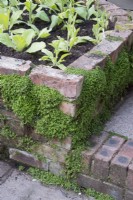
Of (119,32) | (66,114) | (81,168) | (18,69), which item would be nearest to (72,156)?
(81,168)

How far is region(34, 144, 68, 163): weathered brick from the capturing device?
6.71ft

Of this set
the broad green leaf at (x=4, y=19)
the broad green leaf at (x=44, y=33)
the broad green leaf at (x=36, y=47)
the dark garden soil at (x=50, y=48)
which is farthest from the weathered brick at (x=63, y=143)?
the broad green leaf at (x=4, y=19)

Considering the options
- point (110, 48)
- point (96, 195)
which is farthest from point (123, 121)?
point (96, 195)

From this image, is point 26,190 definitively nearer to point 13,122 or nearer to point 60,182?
point 60,182

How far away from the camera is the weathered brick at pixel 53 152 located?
2045mm

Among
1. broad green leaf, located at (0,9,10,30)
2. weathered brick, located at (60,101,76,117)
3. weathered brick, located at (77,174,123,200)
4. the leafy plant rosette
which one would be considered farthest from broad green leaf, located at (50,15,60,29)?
weathered brick, located at (77,174,123,200)

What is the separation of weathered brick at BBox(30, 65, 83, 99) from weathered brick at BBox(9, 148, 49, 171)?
465 millimetres

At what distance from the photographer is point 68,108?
192 cm

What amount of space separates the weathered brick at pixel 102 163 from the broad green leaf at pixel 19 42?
31.5 inches

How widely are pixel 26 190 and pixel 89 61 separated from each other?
2.63 ft

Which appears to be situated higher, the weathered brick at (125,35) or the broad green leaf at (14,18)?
the broad green leaf at (14,18)

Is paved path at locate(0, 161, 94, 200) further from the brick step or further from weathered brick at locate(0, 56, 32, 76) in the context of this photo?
weathered brick at locate(0, 56, 32, 76)

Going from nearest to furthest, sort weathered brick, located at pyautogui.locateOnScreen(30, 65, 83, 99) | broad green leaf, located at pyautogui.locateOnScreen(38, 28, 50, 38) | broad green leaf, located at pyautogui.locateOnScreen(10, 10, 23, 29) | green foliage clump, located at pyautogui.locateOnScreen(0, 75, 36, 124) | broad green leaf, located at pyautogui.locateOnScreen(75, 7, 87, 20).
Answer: weathered brick, located at pyautogui.locateOnScreen(30, 65, 83, 99), green foliage clump, located at pyautogui.locateOnScreen(0, 75, 36, 124), broad green leaf, located at pyautogui.locateOnScreen(38, 28, 50, 38), broad green leaf, located at pyautogui.locateOnScreen(10, 10, 23, 29), broad green leaf, located at pyautogui.locateOnScreen(75, 7, 87, 20)

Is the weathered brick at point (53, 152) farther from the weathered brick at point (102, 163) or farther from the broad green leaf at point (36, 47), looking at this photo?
the broad green leaf at point (36, 47)
